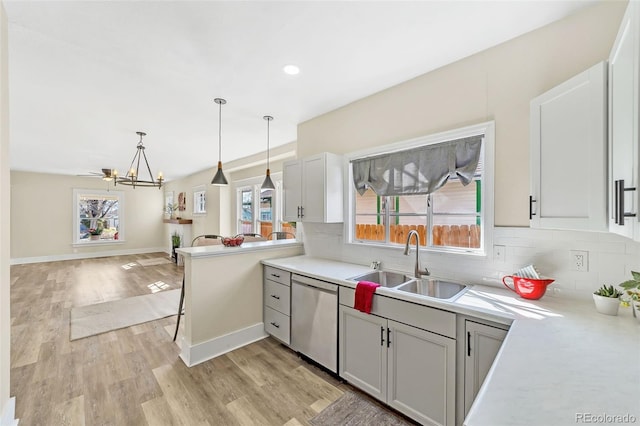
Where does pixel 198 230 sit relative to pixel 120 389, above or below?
above

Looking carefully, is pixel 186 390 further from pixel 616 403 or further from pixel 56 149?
pixel 56 149

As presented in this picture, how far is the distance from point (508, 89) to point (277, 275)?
2.61 metres

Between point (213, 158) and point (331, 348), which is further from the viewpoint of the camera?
point (213, 158)

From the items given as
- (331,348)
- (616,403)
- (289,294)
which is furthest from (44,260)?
(616,403)

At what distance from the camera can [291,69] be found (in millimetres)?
2326

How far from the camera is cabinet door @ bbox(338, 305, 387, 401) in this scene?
1.94m

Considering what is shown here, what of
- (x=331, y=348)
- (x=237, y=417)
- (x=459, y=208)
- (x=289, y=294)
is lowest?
(x=237, y=417)

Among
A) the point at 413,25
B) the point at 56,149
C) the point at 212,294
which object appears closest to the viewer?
the point at 413,25

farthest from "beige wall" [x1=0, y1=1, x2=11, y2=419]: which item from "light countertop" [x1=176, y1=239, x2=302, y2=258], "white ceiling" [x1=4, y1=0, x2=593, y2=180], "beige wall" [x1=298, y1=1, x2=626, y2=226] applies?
"beige wall" [x1=298, y1=1, x2=626, y2=226]

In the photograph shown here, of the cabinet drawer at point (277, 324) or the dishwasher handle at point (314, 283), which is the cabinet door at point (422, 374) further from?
the cabinet drawer at point (277, 324)

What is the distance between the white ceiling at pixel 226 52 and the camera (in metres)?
1.66

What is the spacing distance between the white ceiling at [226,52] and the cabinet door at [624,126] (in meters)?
0.81

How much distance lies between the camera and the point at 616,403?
29.1 inches

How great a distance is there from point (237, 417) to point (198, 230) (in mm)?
6383
